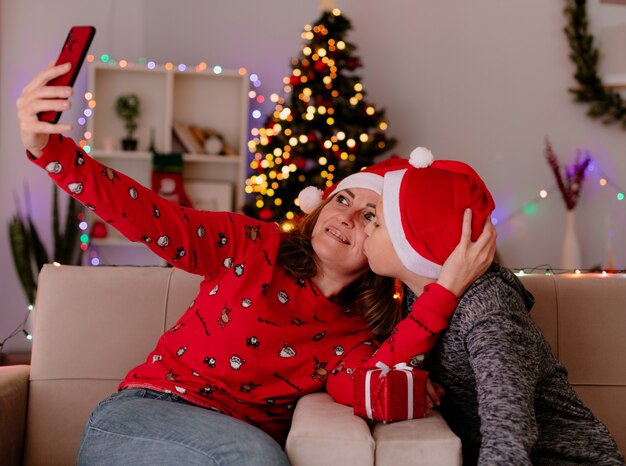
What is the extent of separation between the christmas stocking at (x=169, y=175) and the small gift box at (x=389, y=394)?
3492 millimetres

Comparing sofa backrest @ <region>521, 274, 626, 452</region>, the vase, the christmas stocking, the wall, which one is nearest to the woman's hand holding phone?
sofa backrest @ <region>521, 274, 626, 452</region>

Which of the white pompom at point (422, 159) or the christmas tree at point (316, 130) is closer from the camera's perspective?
the white pompom at point (422, 159)

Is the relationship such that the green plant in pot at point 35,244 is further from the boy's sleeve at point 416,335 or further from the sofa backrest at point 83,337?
the boy's sleeve at point 416,335

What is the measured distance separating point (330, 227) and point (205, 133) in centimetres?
326

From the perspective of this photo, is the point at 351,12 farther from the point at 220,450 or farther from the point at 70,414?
the point at 220,450

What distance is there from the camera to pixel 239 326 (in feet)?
6.23

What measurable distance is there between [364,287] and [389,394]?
2.06ft

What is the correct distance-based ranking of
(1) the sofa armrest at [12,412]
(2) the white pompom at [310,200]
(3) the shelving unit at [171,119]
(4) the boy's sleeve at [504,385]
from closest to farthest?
(4) the boy's sleeve at [504,385], (1) the sofa armrest at [12,412], (2) the white pompom at [310,200], (3) the shelving unit at [171,119]

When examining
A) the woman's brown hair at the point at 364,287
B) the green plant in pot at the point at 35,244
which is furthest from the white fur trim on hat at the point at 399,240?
the green plant in pot at the point at 35,244

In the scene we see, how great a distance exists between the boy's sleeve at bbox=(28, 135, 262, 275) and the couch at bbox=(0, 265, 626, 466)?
0.87 ft

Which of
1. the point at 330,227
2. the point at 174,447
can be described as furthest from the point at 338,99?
the point at 174,447

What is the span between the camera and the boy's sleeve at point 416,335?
166 cm

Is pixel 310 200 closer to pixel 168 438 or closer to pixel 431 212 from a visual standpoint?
pixel 431 212

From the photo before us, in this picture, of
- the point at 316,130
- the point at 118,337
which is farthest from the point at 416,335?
the point at 316,130
